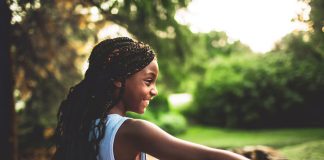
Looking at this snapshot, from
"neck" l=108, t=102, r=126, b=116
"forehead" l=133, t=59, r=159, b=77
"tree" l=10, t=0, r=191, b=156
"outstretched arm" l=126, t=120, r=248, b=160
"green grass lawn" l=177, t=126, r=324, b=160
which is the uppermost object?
"tree" l=10, t=0, r=191, b=156

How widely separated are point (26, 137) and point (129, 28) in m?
5.13

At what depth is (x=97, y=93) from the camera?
1.96m

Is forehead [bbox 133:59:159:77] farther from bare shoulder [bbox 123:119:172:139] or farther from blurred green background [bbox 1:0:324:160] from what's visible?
blurred green background [bbox 1:0:324:160]

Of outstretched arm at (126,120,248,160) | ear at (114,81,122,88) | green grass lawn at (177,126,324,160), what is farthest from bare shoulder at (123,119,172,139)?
green grass lawn at (177,126,324,160)

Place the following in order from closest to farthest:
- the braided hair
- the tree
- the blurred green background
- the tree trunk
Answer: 1. the braided hair
2. the tree trunk
3. the blurred green background
4. the tree

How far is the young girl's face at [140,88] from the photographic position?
1917 millimetres

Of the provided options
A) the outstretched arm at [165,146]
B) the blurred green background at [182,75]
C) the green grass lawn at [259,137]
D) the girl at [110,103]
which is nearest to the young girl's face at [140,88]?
the girl at [110,103]

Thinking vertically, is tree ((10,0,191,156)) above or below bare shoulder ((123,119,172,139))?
above

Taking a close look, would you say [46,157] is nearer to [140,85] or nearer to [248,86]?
[140,85]

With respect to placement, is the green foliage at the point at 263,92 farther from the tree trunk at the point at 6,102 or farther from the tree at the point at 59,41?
the tree trunk at the point at 6,102

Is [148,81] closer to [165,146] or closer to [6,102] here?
[165,146]

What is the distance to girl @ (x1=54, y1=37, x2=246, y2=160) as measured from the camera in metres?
1.72

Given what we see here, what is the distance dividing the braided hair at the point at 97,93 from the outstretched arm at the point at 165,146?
258mm

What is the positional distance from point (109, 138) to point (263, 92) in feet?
46.3
